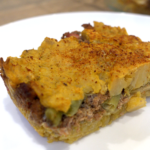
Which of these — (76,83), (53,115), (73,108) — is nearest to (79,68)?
(76,83)

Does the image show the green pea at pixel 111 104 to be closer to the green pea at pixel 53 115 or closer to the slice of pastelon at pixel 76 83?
the slice of pastelon at pixel 76 83

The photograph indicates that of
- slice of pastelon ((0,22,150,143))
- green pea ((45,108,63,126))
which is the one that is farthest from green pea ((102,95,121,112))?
green pea ((45,108,63,126))

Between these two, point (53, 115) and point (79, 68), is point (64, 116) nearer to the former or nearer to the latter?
point (53, 115)

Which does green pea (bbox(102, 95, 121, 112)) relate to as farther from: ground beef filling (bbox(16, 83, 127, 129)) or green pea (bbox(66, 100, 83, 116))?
green pea (bbox(66, 100, 83, 116))

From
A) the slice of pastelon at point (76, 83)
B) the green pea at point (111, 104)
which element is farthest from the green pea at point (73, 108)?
the green pea at point (111, 104)

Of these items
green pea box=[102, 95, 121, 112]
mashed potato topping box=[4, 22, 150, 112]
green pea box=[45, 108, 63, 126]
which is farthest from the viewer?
green pea box=[102, 95, 121, 112]

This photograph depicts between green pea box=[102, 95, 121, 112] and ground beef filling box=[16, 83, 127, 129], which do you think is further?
green pea box=[102, 95, 121, 112]

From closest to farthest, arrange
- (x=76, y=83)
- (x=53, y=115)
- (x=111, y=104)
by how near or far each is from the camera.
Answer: (x=53, y=115) < (x=76, y=83) < (x=111, y=104)

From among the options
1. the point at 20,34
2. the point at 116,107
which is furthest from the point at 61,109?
the point at 20,34
